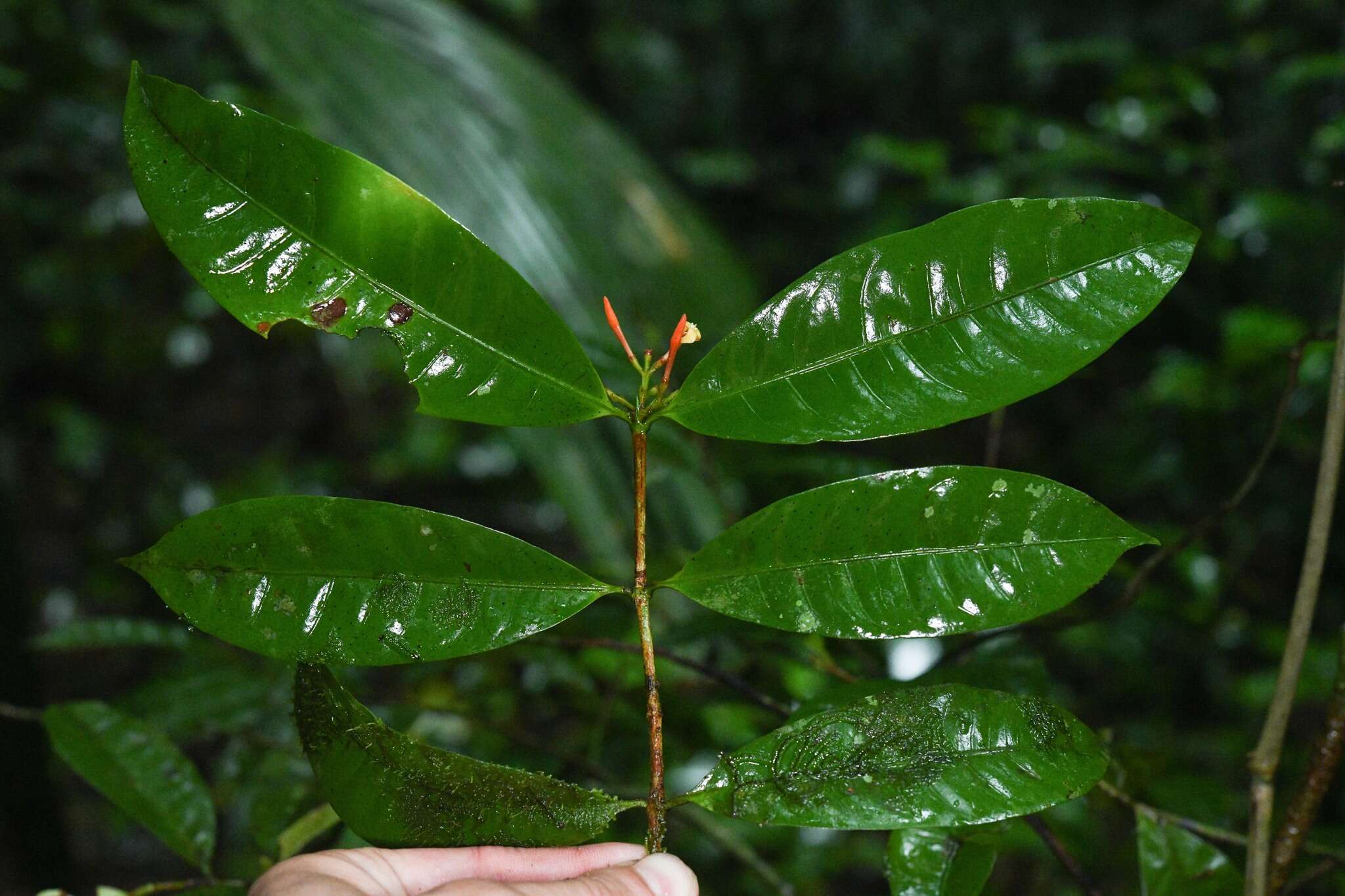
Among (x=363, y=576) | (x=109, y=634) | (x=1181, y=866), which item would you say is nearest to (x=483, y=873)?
(x=363, y=576)

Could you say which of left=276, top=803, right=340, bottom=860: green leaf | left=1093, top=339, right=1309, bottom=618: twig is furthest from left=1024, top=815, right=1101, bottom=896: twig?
left=276, top=803, right=340, bottom=860: green leaf

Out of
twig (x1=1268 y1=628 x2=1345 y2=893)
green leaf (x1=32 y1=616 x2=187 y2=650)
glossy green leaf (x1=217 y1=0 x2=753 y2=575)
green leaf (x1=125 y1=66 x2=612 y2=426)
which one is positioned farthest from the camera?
glossy green leaf (x1=217 y1=0 x2=753 y2=575)

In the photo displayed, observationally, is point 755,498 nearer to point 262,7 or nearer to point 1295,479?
point 262,7

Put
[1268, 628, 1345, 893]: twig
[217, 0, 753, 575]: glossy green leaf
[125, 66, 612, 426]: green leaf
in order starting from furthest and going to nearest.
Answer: [217, 0, 753, 575]: glossy green leaf → [1268, 628, 1345, 893]: twig → [125, 66, 612, 426]: green leaf

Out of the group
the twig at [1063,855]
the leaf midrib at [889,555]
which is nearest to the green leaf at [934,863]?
the twig at [1063,855]

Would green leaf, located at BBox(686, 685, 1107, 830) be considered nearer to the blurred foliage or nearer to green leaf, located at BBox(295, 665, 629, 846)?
green leaf, located at BBox(295, 665, 629, 846)

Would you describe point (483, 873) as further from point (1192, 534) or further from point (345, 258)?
point (1192, 534)

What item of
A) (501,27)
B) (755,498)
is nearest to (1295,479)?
(755,498)

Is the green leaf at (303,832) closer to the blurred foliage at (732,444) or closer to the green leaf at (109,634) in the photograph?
the blurred foliage at (732,444)
